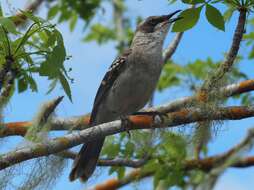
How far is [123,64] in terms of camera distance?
543 centimetres

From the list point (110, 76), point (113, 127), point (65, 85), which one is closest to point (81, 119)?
point (113, 127)

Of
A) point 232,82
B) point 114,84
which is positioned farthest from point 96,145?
point 232,82

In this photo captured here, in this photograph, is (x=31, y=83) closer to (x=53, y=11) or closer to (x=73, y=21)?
(x=53, y=11)

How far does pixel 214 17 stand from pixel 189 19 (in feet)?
0.50

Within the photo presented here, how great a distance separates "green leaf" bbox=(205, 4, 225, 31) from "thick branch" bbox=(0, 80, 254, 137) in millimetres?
565

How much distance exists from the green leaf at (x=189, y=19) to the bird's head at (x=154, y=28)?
1.68 meters

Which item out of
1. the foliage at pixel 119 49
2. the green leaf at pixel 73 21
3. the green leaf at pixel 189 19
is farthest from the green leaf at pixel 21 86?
the green leaf at pixel 73 21

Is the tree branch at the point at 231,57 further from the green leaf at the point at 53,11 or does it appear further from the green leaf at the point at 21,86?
the green leaf at the point at 53,11

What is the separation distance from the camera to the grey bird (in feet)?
16.8

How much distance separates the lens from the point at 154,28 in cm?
576

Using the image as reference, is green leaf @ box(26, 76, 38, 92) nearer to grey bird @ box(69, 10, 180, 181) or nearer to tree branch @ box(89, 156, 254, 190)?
grey bird @ box(69, 10, 180, 181)

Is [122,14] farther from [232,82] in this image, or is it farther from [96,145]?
[232,82]

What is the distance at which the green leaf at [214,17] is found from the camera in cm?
383

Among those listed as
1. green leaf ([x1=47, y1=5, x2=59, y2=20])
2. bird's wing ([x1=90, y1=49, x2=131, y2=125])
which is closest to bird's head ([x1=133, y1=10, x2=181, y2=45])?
bird's wing ([x1=90, y1=49, x2=131, y2=125])
